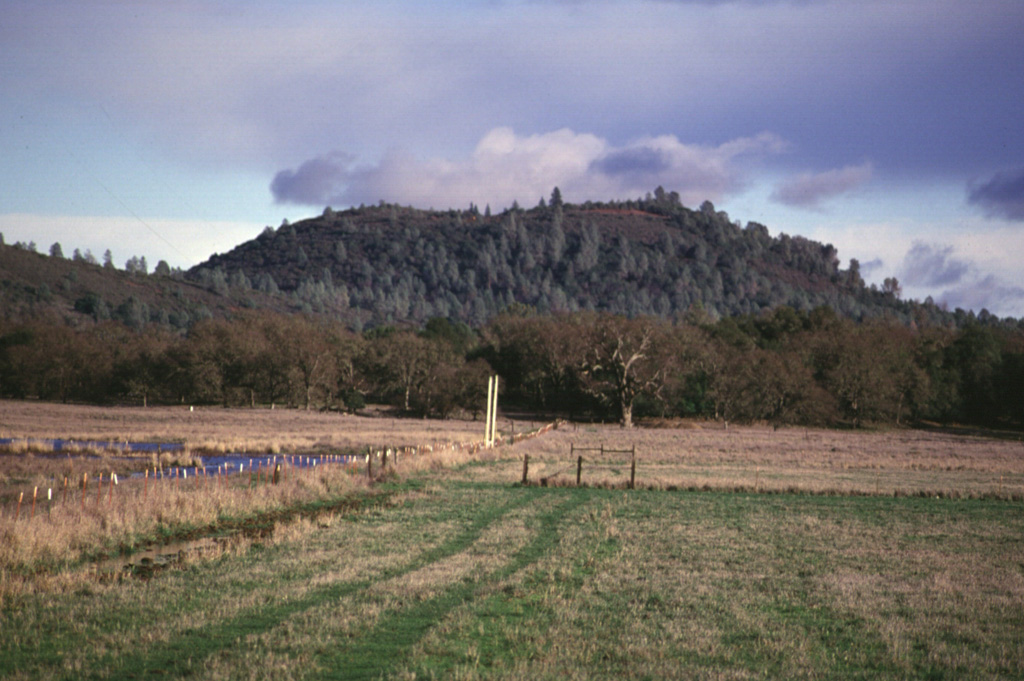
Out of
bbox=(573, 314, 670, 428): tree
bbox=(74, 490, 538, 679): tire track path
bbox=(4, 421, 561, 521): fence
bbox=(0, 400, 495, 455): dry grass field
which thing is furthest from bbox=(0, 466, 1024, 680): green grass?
bbox=(573, 314, 670, 428): tree

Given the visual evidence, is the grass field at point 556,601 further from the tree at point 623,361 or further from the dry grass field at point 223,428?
the tree at point 623,361

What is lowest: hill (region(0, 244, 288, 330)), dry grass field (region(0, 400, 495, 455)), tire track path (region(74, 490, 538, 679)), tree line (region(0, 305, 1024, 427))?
tire track path (region(74, 490, 538, 679))

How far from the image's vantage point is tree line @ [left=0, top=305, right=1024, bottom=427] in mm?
80938

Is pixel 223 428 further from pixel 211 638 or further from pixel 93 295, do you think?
pixel 93 295

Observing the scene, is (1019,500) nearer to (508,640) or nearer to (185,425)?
(508,640)

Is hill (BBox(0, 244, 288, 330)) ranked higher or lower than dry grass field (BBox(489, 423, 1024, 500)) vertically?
higher

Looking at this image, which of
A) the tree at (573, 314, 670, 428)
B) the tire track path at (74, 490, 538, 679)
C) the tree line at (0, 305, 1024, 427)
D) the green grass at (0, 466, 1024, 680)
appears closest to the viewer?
the tire track path at (74, 490, 538, 679)

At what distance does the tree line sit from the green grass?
5918cm

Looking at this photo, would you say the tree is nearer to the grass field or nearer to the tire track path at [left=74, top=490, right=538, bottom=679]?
the grass field

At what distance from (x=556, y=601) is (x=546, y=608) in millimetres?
422

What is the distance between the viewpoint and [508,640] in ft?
34.0

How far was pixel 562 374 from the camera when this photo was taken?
92312 millimetres

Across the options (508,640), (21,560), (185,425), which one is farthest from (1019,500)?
(185,425)

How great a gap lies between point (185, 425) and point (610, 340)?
3947cm
